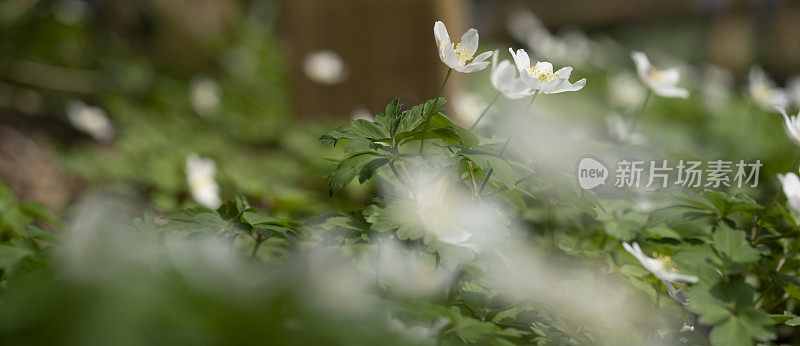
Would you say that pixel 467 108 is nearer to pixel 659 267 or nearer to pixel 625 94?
pixel 659 267

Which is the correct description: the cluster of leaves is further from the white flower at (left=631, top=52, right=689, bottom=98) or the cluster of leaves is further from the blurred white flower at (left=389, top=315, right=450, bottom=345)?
the white flower at (left=631, top=52, right=689, bottom=98)

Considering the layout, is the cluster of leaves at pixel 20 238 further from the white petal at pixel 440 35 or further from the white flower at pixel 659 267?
the white flower at pixel 659 267

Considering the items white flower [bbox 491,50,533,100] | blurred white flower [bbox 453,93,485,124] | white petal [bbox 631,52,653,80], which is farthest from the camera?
blurred white flower [bbox 453,93,485,124]

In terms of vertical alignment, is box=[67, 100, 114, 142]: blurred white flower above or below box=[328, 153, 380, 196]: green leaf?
below

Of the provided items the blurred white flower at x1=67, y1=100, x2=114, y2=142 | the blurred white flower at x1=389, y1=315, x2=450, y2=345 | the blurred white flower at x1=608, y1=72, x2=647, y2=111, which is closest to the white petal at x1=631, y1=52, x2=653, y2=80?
the blurred white flower at x1=389, y1=315, x2=450, y2=345

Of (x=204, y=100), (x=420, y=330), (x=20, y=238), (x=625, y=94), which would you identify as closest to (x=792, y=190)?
(x=420, y=330)

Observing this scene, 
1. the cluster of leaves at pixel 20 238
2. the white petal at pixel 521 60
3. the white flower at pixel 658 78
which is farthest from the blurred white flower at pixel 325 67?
the white petal at pixel 521 60
